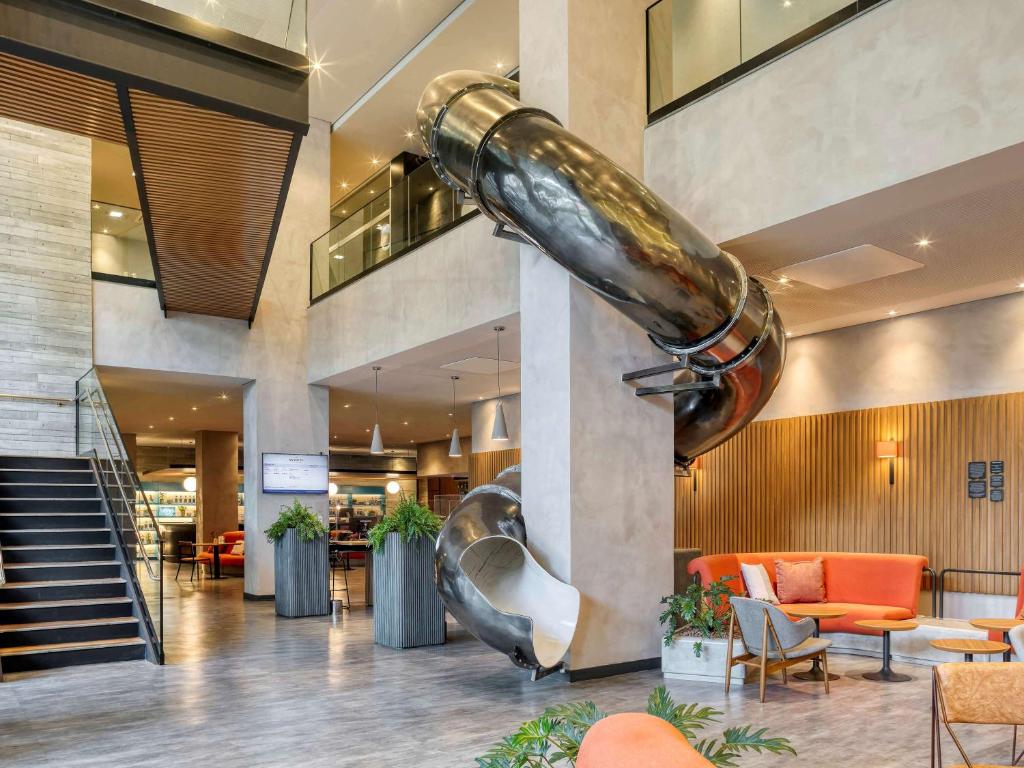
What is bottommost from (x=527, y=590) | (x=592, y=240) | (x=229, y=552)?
(x=229, y=552)

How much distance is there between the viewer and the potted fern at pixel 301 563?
11219 mm

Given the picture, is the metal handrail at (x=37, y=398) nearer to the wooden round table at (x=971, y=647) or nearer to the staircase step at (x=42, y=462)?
the staircase step at (x=42, y=462)

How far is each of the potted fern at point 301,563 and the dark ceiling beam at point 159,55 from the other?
19.1 ft

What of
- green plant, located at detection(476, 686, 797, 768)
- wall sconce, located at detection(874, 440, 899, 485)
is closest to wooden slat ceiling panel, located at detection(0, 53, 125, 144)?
green plant, located at detection(476, 686, 797, 768)

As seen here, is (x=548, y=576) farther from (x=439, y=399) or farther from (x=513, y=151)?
(x=439, y=399)

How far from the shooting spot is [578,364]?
281 inches

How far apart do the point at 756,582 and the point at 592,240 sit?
15.1 ft

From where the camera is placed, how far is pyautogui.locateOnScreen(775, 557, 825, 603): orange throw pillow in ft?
29.7

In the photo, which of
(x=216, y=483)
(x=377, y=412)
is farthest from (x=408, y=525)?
(x=216, y=483)

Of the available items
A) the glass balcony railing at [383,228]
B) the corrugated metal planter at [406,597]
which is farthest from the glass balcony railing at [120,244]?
the corrugated metal planter at [406,597]

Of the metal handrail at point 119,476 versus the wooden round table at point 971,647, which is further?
the metal handrail at point 119,476

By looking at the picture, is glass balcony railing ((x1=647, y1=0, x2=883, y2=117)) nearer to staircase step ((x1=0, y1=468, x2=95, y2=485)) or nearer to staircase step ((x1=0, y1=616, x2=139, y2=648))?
staircase step ((x1=0, y1=616, x2=139, y2=648))

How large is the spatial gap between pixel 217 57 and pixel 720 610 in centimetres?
630

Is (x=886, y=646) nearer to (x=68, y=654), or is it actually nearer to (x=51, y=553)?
(x=68, y=654)
